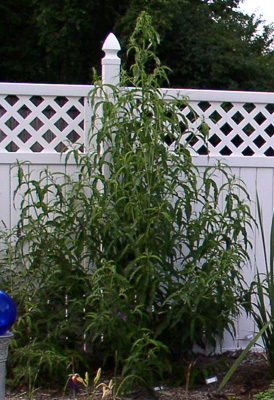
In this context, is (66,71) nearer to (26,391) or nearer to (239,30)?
(239,30)

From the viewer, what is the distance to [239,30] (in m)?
14.9

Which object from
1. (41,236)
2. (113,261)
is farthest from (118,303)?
(41,236)

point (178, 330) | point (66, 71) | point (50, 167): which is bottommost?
point (178, 330)

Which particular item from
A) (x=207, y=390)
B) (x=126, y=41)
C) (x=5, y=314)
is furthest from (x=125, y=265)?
(x=126, y=41)

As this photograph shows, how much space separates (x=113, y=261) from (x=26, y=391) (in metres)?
0.87

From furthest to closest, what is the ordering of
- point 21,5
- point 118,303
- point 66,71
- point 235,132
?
point 21,5, point 66,71, point 235,132, point 118,303

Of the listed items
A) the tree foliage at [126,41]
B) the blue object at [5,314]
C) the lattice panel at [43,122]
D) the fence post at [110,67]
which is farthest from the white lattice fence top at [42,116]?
the tree foliage at [126,41]

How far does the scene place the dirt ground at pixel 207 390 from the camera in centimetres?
336

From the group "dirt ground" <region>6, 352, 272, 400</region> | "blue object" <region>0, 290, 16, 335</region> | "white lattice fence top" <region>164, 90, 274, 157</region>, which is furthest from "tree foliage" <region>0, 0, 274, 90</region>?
"blue object" <region>0, 290, 16, 335</region>

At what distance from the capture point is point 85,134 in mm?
3986

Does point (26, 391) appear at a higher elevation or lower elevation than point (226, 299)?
lower

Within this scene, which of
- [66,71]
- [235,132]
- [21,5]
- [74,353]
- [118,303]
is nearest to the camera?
[118,303]

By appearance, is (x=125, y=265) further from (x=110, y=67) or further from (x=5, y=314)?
(x=5, y=314)

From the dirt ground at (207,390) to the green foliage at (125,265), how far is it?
11 centimetres
